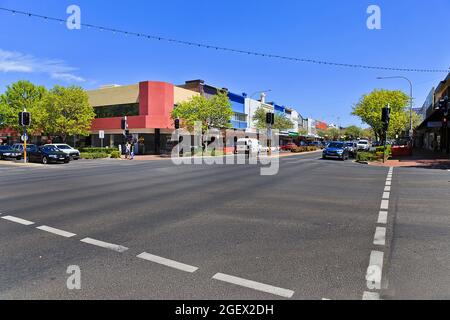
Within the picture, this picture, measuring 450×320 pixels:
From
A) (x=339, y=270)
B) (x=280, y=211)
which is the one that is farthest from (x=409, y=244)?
(x=280, y=211)

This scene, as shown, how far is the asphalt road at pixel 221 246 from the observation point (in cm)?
388

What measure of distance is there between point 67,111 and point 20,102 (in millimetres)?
7806

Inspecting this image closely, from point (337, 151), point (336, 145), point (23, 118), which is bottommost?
point (337, 151)

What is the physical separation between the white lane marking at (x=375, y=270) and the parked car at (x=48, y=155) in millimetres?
27376

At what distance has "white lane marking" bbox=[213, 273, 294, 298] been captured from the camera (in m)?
3.76

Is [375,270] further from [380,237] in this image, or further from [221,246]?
[221,246]

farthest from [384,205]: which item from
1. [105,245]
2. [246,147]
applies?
[246,147]

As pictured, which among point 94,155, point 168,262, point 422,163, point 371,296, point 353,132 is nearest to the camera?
point 371,296

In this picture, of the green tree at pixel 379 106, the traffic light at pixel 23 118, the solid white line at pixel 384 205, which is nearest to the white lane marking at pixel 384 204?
the solid white line at pixel 384 205

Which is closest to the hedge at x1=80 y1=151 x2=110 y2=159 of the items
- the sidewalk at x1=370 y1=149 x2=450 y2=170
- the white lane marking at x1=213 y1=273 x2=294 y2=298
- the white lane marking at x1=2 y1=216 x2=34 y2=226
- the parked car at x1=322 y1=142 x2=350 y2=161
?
the parked car at x1=322 y1=142 x2=350 y2=161

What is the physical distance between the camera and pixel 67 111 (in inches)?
1563

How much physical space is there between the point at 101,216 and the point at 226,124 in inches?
1337

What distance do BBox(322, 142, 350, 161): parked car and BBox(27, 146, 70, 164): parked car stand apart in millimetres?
21670
